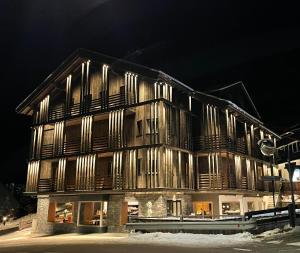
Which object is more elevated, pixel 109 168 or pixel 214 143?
pixel 214 143

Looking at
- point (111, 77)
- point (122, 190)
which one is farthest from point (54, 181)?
point (111, 77)

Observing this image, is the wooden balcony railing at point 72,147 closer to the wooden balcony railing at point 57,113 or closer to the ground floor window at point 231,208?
the wooden balcony railing at point 57,113

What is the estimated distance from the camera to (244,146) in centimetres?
3173

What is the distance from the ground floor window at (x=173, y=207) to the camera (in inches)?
984

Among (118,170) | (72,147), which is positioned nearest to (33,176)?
(72,147)

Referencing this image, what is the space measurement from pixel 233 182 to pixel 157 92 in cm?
998

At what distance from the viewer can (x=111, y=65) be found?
2878 centimetres

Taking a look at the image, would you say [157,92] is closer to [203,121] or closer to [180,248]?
[203,121]

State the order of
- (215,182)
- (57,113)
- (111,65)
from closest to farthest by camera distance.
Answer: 1. (215,182)
2. (111,65)
3. (57,113)

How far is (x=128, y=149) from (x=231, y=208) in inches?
425

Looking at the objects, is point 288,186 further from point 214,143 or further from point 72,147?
point 72,147

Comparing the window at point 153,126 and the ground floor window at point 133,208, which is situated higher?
the window at point 153,126

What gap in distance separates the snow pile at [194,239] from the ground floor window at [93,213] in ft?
27.7

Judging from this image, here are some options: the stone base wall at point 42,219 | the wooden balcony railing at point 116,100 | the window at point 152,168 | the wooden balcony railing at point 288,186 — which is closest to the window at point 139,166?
the window at point 152,168
